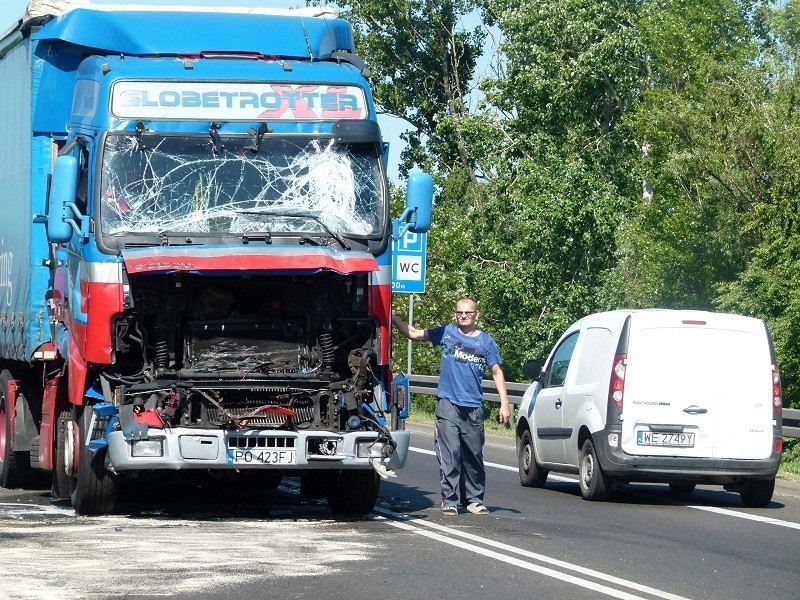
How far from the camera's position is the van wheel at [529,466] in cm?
1677

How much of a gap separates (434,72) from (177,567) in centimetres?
4602

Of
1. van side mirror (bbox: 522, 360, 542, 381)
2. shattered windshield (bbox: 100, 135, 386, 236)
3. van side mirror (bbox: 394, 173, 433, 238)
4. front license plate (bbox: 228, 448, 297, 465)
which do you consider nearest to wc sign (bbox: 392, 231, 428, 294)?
van side mirror (bbox: 522, 360, 542, 381)

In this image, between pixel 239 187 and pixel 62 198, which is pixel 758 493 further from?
pixel 62 198

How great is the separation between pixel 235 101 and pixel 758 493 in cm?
618

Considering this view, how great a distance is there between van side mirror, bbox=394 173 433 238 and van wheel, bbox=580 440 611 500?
10.6 ft

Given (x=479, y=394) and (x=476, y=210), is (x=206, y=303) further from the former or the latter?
(x=476, y=210)

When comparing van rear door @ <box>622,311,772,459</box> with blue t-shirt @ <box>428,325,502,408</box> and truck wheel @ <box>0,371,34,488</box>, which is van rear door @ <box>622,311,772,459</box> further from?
truck wheel @ <box>0,371,34,488</box>

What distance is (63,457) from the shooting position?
1355 cm

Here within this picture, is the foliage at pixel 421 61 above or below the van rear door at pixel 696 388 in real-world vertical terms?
above

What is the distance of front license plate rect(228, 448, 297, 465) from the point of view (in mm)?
11773

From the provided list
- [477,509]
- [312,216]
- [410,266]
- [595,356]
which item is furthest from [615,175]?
[312,216]

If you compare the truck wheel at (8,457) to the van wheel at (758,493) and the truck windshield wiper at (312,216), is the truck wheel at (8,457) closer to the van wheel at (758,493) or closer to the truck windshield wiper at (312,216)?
the truck windshield wiper at (312,216)

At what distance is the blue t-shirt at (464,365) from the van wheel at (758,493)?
3.10m

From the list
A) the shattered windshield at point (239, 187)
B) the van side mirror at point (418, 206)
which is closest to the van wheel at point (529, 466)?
the van side mirror at point (418, 206)
